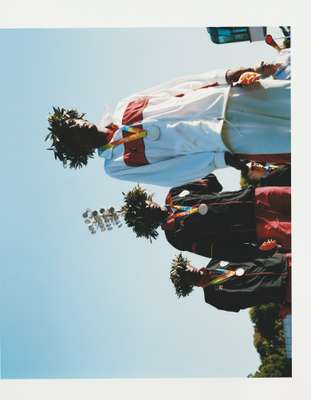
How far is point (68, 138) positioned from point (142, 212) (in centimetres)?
86

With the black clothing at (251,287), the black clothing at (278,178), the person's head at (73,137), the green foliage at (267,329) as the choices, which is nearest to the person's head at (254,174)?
the black clothing at (278,178)

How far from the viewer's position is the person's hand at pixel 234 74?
3344 mm

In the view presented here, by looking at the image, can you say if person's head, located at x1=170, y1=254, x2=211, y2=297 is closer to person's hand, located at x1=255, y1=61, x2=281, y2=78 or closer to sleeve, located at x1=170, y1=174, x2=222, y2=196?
sleeve, located at x1=170, y1=174, x2=222, y2=196

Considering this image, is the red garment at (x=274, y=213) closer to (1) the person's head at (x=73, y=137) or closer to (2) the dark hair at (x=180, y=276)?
(2) the dark hair at (x=180, y=276)

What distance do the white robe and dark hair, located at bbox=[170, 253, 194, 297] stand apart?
3.15 ft

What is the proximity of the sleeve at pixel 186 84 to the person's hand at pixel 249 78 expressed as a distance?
0.18 metres

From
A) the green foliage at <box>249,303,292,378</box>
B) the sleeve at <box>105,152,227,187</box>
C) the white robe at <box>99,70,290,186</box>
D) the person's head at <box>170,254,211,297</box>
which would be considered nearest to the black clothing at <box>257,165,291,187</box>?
the white robe at <box>99,70,290,186</box>

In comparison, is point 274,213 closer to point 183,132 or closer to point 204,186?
point 204,186

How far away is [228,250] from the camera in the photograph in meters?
4.36

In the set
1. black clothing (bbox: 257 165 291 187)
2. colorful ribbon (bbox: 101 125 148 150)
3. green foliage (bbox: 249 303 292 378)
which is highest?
colorful ribbon (bbox: 101 125 148 150)

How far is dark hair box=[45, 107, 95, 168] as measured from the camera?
3.74 meters
